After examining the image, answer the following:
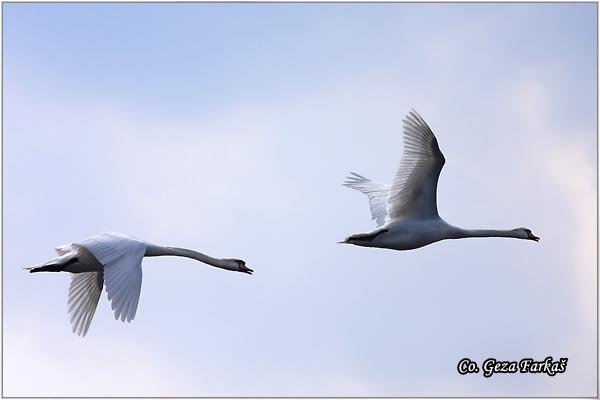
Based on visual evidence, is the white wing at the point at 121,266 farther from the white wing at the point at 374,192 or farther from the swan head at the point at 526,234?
the swan head at the point at 526,234

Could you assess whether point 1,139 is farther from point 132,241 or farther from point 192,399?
point 192,399

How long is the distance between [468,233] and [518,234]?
3.13ft

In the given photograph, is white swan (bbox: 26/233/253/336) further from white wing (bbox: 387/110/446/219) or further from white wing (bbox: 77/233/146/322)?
white wing (bbox: 387/110/446/219)

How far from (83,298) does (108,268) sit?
6.35 feet

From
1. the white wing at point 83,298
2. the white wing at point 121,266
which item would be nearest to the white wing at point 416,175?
the white wing at point 121,266

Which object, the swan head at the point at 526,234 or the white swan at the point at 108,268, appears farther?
the swan head at the point at 526,234

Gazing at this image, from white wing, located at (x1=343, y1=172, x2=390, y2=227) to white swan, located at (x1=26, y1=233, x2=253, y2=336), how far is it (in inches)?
83.5

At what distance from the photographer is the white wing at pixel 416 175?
37.4ft

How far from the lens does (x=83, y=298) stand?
11883mm

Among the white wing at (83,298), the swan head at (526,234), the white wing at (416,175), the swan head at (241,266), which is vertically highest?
the white wing at (416,175)

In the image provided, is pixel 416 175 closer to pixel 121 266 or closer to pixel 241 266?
pixel 241 266

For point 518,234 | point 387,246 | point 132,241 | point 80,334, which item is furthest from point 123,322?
point 518,234

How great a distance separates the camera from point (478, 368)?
11.3m

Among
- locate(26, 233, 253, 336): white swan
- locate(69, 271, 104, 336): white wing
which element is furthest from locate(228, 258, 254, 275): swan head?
locate(69, 271, 104, 336): white wing
